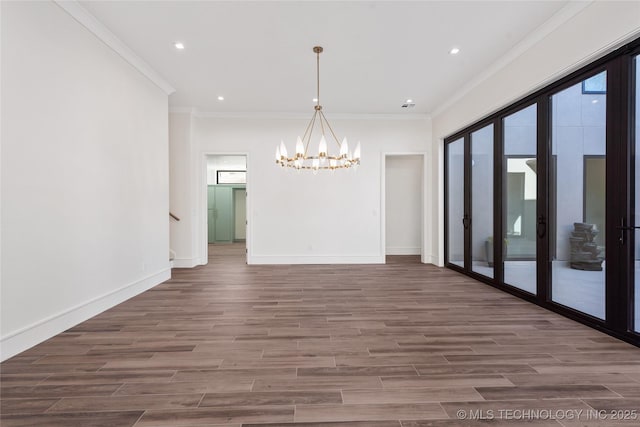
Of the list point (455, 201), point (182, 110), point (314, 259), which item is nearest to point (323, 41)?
point (182, 110)

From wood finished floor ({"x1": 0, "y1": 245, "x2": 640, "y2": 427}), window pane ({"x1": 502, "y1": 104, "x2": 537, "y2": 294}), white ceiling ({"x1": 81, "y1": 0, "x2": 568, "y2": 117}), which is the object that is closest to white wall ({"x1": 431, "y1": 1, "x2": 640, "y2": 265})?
white ceiling ({"x1": 81, "y1": 0, "x2": 568, "y2": 117})

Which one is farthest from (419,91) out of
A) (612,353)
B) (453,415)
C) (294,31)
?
(453,415)

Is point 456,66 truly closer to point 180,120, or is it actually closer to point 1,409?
point 180,120

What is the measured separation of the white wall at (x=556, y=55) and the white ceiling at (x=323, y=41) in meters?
0.24

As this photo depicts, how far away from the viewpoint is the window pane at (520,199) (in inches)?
151

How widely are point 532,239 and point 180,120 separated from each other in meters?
6.47

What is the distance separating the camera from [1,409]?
69.0 inches

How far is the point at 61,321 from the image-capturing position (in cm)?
287

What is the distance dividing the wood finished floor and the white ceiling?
A: 3.24 meters

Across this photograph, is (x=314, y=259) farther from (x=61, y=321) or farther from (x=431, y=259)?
(x=61, y=321)

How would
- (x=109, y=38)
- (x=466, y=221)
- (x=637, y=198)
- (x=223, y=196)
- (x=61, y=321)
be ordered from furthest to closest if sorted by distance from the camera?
1. (x=223, y=196)
2. (x=466, y=221)
3. (x=109, y=38)
4. (x=61, y=321)
5. (x=637, y=198)

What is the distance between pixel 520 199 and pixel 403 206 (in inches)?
145

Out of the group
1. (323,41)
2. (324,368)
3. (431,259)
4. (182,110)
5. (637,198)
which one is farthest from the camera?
(431,259)

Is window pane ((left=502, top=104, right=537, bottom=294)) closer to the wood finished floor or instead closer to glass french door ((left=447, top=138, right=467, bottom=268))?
the wood finished floor
